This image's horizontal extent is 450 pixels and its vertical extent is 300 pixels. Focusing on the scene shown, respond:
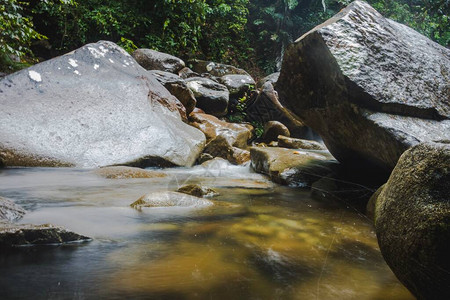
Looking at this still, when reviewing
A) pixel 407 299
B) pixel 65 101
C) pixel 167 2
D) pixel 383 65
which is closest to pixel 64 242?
pixel 407 299

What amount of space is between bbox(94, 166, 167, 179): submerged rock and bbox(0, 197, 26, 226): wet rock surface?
5.97 ft

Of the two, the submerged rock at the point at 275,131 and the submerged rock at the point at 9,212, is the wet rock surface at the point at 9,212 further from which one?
the submerged rock at the point at 275,131

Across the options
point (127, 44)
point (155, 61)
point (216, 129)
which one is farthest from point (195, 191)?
point (127, 44)

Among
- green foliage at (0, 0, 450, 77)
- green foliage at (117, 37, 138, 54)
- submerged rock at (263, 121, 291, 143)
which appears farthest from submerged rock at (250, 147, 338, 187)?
green foliage at (117, 37, 138, 54)

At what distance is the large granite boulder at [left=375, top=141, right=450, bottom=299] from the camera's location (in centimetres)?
118

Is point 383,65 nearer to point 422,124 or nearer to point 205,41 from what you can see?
point 422,124

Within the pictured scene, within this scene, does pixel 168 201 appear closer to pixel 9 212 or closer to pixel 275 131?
pixel 9 212

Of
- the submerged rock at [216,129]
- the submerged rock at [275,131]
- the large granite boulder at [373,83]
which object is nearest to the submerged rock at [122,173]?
the large granite boulder at [373,83]

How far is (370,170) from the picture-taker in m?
4.16

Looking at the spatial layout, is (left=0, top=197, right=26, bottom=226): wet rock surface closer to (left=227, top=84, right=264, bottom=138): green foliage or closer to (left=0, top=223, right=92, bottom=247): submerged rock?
(left=0, top=223, right=92, bottom=247): submerged rock

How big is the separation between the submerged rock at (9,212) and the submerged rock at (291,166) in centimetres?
317

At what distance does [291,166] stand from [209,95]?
5522mm

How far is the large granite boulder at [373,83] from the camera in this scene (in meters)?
3.33

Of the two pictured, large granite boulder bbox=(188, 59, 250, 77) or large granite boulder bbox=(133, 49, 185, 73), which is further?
large granite boulder bbox=(188, 59, 250, 77)
